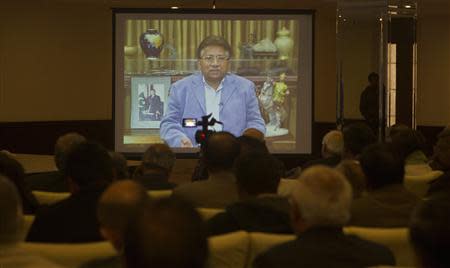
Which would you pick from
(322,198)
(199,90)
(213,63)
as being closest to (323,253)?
(322,198)

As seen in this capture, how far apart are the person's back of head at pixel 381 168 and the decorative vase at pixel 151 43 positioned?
25.1 ft

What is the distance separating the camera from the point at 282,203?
370cm

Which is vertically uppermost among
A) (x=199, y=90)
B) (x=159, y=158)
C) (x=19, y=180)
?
(x=199, y=90)

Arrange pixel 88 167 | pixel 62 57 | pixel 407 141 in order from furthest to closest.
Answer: pixel 62 57
pixel 407 141
pixel 88 167

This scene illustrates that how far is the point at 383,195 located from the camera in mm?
3979

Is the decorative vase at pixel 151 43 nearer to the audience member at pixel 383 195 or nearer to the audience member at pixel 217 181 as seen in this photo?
the audience member at pixel 217 181

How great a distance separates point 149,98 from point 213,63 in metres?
0.98

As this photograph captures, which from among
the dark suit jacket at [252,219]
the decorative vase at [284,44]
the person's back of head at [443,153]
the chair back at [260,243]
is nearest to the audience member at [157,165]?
the dark suit jacket at [252,219]

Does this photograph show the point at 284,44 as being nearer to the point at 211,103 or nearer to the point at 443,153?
the point at 211,103

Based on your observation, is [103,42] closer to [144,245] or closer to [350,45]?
[350,45]

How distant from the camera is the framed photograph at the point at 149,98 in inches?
449

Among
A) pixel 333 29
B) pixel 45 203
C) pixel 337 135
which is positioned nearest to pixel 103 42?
pixel 333 29

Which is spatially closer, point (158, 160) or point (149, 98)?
point (158, 160)

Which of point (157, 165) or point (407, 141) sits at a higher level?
point (407, 141)
